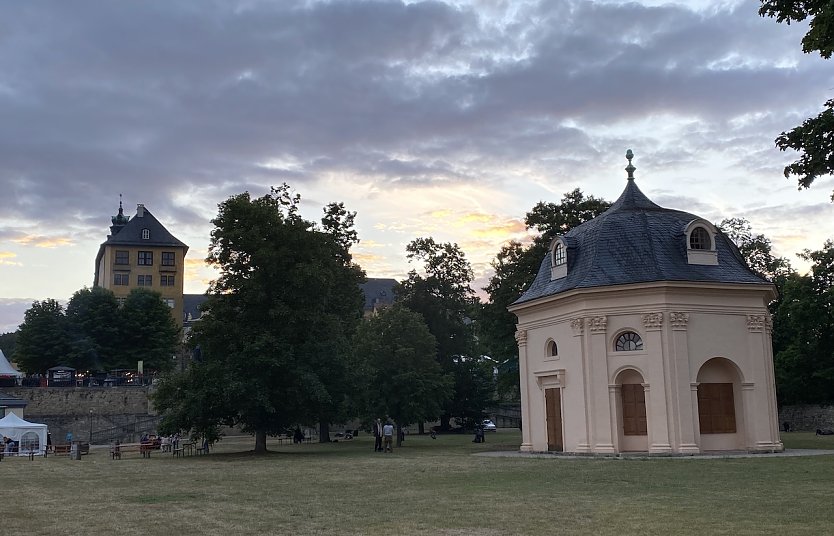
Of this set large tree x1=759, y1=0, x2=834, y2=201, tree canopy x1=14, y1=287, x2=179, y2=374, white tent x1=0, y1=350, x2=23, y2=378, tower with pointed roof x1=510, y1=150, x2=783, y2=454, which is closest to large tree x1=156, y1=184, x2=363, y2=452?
tower with pointed roof x1=510, y1=150, x2=783, y2=454

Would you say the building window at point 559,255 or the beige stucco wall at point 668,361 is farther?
the building window at point 559,255

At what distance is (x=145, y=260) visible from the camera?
111 metres

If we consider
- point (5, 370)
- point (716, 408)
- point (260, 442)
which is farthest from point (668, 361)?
point (5, 370)

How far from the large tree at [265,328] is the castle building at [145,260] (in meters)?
69.9

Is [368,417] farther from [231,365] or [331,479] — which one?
[331,479]

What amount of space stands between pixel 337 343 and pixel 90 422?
36.0m

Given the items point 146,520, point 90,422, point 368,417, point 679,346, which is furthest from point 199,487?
point 90,422

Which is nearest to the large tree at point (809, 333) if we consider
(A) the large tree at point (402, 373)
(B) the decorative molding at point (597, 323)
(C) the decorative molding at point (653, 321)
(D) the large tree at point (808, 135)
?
(A) the large tree at point (402, 373)

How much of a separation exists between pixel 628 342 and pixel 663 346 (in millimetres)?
1557

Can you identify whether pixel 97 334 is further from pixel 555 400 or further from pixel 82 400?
pixel 555 400

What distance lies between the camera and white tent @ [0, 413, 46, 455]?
45250 mm

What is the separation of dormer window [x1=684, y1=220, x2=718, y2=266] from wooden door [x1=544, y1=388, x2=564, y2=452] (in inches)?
321

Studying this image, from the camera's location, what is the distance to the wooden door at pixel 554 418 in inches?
1470

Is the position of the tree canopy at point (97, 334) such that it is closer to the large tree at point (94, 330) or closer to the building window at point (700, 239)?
the large tree at point (94, 330)
